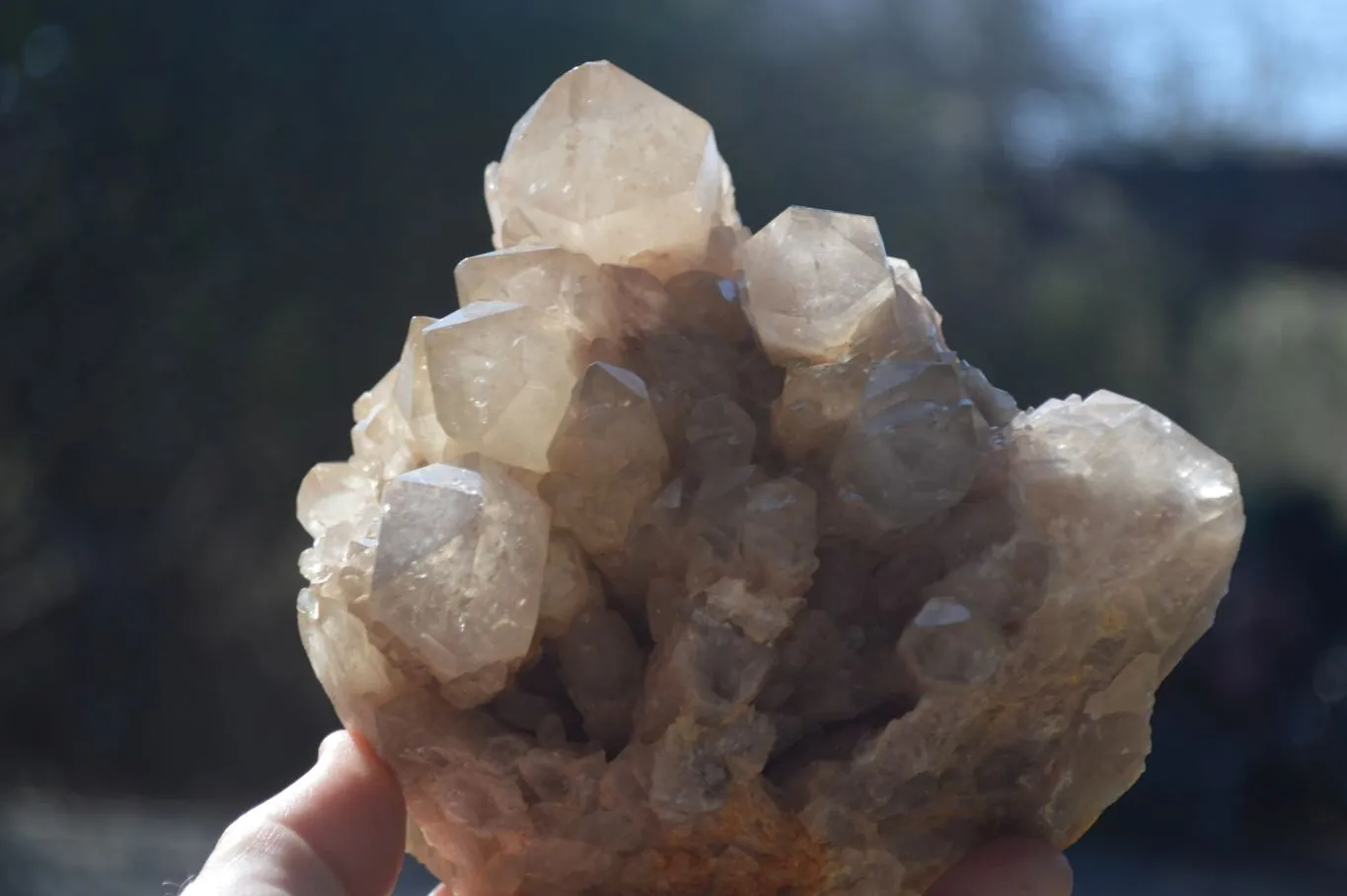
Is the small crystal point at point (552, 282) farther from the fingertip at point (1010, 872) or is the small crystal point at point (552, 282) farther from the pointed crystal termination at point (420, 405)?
the fingertip at point (1010, 872)

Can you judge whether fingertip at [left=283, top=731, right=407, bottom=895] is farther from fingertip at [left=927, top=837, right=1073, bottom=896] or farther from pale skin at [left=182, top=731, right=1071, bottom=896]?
fingertip at [left=927, top=837, right=1073, bottom=896]

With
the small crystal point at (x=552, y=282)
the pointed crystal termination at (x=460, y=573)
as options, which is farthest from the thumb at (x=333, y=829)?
the small crystal point at (x=552, y=282)

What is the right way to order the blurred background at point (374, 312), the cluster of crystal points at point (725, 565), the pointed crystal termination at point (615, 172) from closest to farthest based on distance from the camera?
the cluster of crystal points at point (725, 565), the pointed crystal termination at point (615, 172), the blurred background at point (374, 312)

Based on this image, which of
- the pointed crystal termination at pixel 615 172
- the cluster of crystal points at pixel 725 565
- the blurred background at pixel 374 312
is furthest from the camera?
the blurred background at pixel 374 312

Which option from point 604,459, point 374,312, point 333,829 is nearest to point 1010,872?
point 604,459

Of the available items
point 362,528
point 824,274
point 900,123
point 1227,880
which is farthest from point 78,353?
point 1227,880

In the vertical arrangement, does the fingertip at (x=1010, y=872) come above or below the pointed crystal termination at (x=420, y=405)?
below

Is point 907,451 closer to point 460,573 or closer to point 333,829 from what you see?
point 460,573

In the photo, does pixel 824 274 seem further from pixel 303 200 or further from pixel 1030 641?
pixel 303 200
